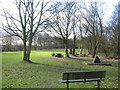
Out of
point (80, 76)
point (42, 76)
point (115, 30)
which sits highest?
point (115, 30)

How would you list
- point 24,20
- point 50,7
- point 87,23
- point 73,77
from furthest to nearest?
point 87,23, point 50,7, point 24,20, point 73,77

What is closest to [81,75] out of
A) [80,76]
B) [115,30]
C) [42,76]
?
[80,76]

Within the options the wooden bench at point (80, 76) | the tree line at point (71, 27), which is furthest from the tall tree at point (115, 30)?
the wooden bench at point (80, 76)

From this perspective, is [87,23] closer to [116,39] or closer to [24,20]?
[116,39]

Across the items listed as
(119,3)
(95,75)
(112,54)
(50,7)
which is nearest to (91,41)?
(112,54)

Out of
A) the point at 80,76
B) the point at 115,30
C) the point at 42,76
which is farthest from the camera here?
the point at 115,30

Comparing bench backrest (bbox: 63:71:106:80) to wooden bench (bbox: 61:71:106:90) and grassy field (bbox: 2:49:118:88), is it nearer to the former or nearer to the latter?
wooden bench (bbox: 61:71:106:90)

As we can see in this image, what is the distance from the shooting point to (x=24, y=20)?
1733 centimetres

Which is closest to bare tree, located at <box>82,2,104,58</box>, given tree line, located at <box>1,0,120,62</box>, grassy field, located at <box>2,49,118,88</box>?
tree line, located at <box>1,0,120,62</box>

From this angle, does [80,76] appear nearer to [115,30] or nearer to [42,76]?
[42,76]

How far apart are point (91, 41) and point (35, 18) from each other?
55.2 ft

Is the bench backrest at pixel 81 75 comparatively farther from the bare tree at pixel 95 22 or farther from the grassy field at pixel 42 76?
the bare tree at pixel 95 22

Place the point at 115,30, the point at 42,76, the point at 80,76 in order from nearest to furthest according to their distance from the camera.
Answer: the point at 80,76
the point at 42,76
the point at 115,30

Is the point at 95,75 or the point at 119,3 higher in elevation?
the point at 119,3
